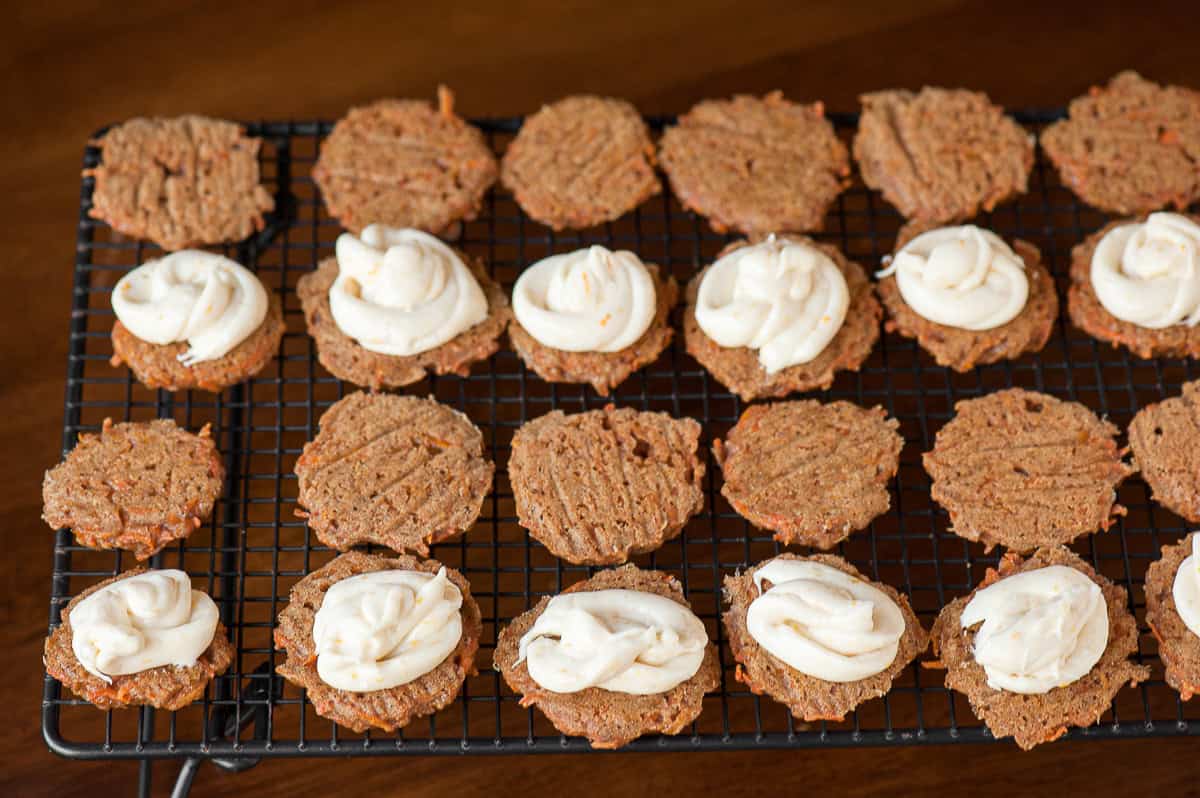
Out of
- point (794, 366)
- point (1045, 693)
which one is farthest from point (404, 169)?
point (1045, 693)

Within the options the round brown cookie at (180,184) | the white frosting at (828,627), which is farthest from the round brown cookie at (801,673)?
the round brown cookie at (180,184)

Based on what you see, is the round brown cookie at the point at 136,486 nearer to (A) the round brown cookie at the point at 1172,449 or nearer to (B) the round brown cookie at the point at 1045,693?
(B) the round brown cookie at the point at 1045,693

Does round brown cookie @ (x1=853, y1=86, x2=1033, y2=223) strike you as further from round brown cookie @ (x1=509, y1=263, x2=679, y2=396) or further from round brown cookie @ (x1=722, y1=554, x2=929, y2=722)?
round brown cookie @ (x1=722, y1=554, x2=929, y2=722)

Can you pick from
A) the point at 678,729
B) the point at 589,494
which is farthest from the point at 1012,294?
the point at 678,729

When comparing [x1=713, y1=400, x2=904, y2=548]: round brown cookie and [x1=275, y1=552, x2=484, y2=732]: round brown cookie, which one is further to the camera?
[x1=713, y1=400, x2=904, y2=548]: round brown cookie

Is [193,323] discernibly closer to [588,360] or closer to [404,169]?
[404,169]

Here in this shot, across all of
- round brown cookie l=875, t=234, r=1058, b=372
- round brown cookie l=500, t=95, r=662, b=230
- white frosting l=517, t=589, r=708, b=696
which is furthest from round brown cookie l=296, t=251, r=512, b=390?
round brown cookie l=875, t=234, r=1058, b=372

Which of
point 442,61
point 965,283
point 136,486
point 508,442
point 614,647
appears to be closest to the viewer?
point 614,647
